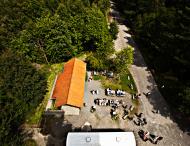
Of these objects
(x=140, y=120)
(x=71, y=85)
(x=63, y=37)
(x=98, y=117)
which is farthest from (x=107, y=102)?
(x=63, y=37)

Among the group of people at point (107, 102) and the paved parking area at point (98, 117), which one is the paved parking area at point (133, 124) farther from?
the group of people at point (107, 102)

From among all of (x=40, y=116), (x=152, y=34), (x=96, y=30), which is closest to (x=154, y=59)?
(x=152, y=34)

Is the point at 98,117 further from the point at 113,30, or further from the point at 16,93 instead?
the point at 113,30

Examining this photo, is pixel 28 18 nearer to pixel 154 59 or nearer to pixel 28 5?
pixel 28 5

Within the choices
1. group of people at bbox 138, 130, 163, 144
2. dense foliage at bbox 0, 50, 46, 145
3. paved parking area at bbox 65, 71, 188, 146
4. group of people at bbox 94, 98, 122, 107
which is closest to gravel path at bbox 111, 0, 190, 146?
paved parking area at bbox 65, 71, 188, 146

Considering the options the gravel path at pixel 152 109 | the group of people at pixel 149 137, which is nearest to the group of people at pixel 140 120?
the gravel path at pixel 152 109
